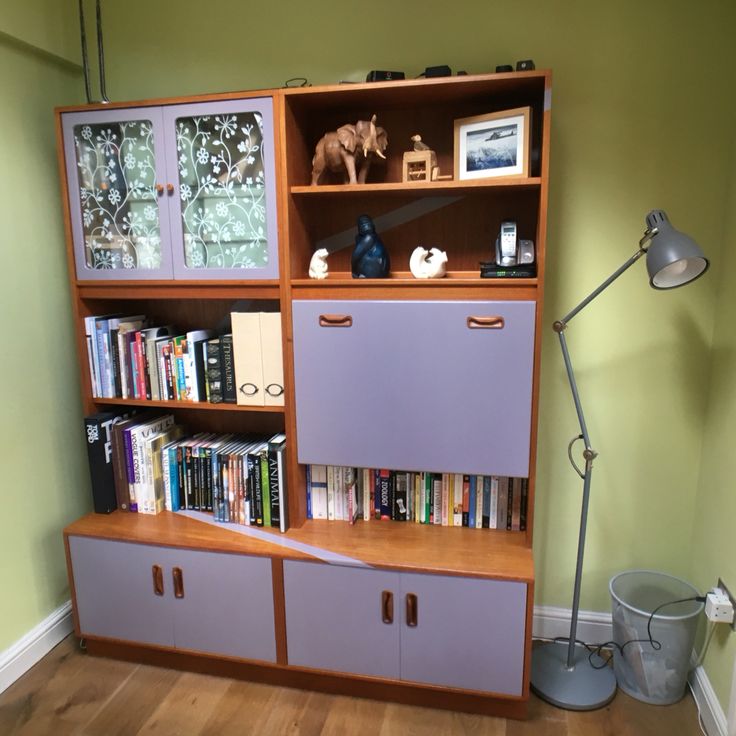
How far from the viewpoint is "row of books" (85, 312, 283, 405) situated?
74.0 inches

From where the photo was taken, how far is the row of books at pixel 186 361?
188 centimetres

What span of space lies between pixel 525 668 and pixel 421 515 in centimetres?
57

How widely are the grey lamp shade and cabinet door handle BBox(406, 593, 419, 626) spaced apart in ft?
3.78

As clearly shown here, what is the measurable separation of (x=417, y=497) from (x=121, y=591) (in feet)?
3.61

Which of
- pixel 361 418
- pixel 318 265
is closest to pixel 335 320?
pixel 318 265

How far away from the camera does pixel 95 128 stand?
1895 mm

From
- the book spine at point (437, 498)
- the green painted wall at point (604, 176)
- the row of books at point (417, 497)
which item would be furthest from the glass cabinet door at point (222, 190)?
the book spine at point (437, 498)

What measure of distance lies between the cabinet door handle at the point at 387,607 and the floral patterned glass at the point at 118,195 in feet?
4.37

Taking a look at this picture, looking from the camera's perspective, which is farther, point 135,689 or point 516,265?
point 135,689

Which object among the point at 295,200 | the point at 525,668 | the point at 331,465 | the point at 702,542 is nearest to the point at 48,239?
the point at 295,200

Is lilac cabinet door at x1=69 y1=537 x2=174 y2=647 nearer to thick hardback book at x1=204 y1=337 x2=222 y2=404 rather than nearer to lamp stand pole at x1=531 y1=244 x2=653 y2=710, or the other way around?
thick hardback book at x1=204 y1=337 x2=222 y2=404

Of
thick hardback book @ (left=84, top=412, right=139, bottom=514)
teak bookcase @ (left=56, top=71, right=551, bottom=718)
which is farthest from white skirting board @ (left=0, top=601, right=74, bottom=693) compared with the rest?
thick hardback book @ (left=84, top=412, right=139, bottom=514)

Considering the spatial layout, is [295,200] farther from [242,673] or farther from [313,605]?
[242,673]

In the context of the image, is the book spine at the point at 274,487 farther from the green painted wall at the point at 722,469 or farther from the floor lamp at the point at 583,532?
the green painted wall at the point at 722,469
